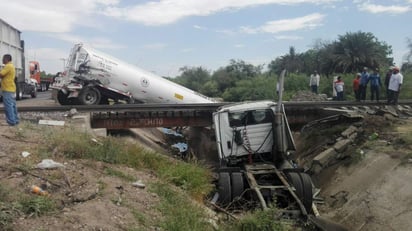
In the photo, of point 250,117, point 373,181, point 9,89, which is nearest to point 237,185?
point 250,117

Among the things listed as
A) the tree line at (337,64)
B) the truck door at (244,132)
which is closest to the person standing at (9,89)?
the truck door at (244,132)

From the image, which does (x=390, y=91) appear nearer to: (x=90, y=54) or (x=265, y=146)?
(x=265, y=146)

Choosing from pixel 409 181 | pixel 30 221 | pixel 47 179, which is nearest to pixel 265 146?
pixel 409 181

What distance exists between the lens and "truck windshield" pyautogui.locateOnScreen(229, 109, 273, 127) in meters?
13.1

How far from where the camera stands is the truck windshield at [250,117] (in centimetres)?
1309

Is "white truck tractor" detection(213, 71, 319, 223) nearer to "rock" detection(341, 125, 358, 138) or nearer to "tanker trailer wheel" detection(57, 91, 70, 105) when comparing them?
"rock" detection(341, 125, 358, 138)

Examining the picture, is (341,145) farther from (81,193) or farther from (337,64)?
(337,64)

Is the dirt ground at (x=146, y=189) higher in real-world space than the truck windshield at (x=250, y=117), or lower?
lower

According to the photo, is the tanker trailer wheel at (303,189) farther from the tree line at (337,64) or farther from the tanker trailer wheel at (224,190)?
the tree line at (337,64)

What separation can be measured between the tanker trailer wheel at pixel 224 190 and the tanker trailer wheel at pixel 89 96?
12.0 metres

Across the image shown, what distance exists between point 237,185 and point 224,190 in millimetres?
415

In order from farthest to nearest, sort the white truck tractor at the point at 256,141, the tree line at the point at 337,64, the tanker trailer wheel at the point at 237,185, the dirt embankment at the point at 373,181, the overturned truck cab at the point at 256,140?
1. the tree line at the point at 337,64
2. the overturned truck cab at the point at 256,140
3. the white truck tractor at the point at 256,141
4. the tanker trailer wheel at the point at 237,185
5. the dirt embankment at the point at 373,181

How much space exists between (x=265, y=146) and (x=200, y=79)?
69.4m

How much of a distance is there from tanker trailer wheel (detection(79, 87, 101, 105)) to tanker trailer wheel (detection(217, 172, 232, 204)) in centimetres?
1202
